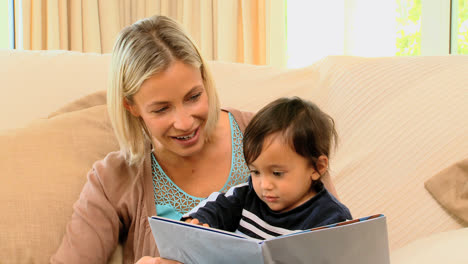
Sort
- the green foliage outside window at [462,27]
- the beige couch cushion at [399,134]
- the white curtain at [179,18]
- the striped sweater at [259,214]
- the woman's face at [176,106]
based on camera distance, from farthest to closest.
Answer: the white curtain at [179,18]
the green foliage outside window at [462,27]
the beige couch cushion at [399,134]
the woman's face at [176,106]
the striped sweater at [259,214]

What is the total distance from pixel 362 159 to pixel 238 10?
1.85 m

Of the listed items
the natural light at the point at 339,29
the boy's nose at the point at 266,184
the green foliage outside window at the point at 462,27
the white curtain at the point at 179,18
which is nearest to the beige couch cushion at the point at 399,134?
the boy's nose at the point at 266,184

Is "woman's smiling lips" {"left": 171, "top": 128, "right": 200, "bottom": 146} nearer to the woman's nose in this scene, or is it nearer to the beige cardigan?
the woman's nose

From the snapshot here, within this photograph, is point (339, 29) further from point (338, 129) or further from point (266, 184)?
point (266, 184)

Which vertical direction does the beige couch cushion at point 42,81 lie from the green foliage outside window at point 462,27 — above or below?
below

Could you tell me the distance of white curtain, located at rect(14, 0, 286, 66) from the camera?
2.98 meters

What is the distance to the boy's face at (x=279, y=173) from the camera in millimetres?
1125

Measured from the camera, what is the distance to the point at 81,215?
1.32 m

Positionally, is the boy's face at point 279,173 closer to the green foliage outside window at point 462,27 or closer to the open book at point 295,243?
the open book at point 295,243

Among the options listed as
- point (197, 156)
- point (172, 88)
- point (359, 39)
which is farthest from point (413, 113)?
point (359, 39)

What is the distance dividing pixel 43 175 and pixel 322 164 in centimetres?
71

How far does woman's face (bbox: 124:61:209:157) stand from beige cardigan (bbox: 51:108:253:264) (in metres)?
0.15

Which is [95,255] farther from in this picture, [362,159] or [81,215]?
[362,159]

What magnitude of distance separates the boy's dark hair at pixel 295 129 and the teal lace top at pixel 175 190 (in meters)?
0.25
